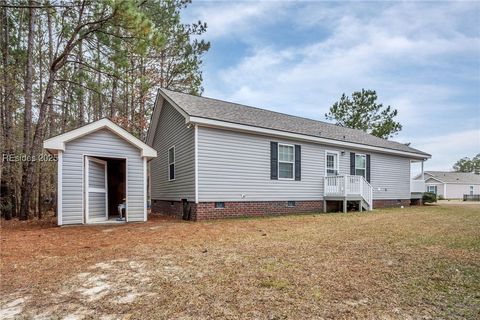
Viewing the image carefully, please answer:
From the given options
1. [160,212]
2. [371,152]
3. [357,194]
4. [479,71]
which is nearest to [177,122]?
[160,212]

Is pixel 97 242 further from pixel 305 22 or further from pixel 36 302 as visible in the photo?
pixel 305 22

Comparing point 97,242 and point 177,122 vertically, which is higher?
point 177,122

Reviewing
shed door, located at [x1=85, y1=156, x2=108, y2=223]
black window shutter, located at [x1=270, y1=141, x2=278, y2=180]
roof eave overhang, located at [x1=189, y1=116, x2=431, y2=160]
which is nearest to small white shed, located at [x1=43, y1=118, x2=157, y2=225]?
shed door, located at [x1=85, y1=156, x2=108, y2=223]

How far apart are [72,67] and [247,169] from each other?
35.1ft

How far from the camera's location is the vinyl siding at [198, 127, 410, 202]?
9828 millimetres

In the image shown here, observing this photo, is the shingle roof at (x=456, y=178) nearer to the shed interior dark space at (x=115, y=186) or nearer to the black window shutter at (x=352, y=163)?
the black window shutter at (x=352, y=163)

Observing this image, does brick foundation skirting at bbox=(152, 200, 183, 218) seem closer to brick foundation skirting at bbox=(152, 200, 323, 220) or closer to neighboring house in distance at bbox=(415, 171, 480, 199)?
brick foundation skirting at bbox=(152, 200, 323, 220)

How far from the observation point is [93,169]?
29.5ft

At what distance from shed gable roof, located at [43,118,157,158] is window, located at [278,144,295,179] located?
495 centimetres

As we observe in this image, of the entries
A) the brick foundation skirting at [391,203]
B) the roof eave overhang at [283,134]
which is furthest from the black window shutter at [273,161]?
the brick foundation skirting at [391,203]

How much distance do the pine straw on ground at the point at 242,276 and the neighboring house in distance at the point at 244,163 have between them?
374cm

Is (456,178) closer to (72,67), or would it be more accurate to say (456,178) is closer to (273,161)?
(273,161)

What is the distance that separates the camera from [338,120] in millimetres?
30938

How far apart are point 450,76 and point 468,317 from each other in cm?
1390
